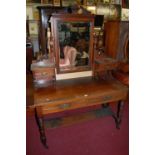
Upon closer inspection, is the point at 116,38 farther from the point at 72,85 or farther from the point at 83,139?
the point at 83,139

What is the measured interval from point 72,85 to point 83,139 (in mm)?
651

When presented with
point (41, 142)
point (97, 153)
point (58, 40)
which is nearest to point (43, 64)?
point (58, 40)

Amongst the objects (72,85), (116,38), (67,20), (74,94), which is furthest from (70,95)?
(116,38)

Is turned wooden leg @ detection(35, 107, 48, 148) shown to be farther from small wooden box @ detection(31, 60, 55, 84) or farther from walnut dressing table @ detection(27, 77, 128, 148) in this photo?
small wooden box @ detection(31, 60, 55, 84)

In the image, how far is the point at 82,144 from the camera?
204cm

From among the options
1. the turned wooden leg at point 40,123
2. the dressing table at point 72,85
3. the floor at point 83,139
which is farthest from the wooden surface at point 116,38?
the turned wooden leg at point 40,123

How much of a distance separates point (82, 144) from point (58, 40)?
45.0 inches

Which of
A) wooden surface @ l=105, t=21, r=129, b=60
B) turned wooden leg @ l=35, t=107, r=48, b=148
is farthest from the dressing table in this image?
A: wooden surface @ l=105, t=21, r=129, b=60

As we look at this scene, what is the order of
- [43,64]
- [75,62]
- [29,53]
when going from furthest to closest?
[29,53] < [75,62] < [43,64]

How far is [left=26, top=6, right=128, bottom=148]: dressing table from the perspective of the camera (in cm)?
170

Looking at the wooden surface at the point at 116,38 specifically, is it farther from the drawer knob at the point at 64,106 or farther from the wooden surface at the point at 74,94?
the drawer knob at the point at 64,106

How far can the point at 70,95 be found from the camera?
5.68 ft
